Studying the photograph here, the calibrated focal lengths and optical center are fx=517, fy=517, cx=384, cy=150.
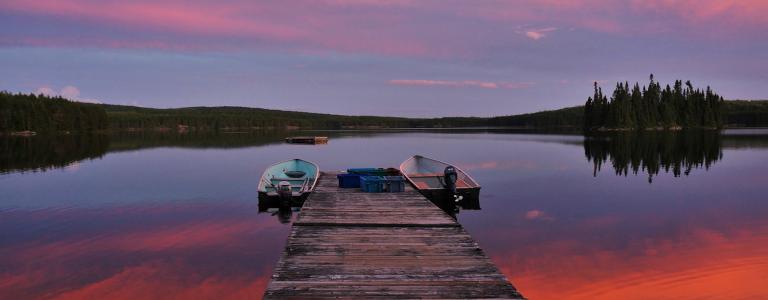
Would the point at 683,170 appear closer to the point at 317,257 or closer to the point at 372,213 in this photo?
the point at 372,213

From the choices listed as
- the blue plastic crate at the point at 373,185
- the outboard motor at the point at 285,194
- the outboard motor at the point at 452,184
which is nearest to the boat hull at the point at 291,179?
the outboard motor at the point at 285,194

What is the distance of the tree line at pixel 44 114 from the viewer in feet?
498

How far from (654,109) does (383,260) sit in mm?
181264

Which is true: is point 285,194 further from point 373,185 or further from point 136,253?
point 136,253

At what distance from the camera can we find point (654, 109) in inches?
6639

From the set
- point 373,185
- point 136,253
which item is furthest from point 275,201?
point 136,253

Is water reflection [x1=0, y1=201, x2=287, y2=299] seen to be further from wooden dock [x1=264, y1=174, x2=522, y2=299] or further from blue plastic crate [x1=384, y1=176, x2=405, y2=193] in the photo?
blue plastic crate [x1=384, y1=176, x2=405, y2=193]

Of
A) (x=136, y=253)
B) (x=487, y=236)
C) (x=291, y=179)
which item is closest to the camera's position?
(x=136, y=253)

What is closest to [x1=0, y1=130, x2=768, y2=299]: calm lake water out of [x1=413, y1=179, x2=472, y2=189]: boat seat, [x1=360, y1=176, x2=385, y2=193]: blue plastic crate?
[x1=413, y1=179, x2=472, y2=189]: boat seat

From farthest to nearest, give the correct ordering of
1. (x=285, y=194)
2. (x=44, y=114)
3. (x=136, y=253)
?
(x=44, y=114) → (x=285, y=194) → (x=136, y=253)

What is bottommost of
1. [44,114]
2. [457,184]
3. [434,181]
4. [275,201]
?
[275,201]

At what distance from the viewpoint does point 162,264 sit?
594 inches

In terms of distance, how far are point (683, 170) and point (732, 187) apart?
33.5 ft

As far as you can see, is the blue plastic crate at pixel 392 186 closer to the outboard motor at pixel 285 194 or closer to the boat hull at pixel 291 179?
the boat hull at pixel 291 179
